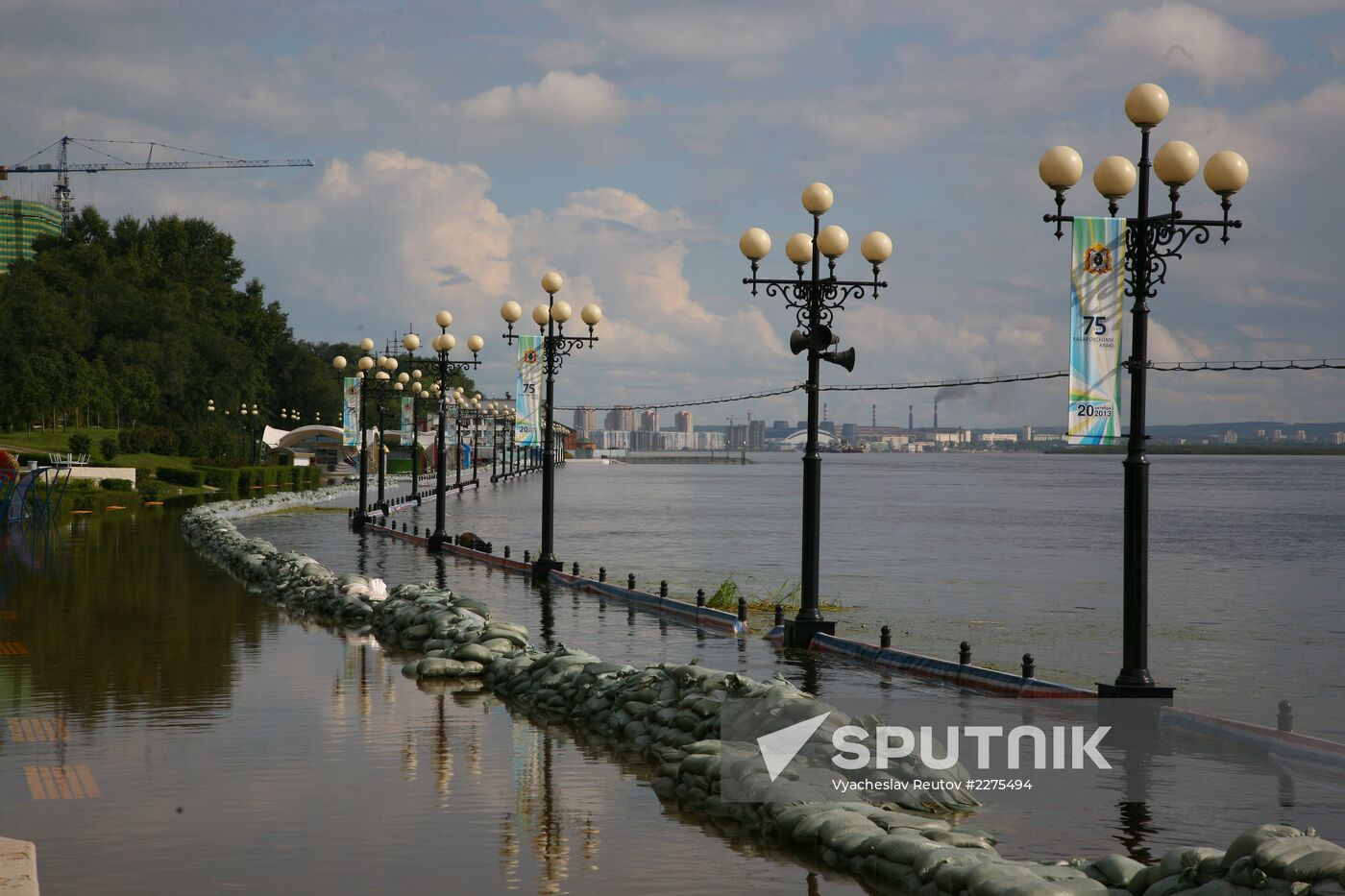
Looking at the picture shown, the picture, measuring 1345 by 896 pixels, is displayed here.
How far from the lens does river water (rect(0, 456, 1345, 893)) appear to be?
8.73m

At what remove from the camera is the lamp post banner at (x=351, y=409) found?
52.6 m

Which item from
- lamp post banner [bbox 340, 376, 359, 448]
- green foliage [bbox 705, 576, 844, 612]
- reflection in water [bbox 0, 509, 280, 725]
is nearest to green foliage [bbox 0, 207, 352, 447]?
lamp post banner [bbox 340, 376, 359, 448]

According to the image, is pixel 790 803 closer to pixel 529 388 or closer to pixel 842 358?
pixel 842 358

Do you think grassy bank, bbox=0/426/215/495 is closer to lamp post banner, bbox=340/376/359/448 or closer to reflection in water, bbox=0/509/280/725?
lamp post banner, bbox=340/376/359/448

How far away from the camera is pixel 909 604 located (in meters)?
31.8

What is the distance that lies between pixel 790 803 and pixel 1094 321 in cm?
700

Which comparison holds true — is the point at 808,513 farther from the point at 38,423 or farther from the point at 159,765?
the point at 38,423

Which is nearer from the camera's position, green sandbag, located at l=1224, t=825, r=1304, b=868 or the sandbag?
green sandbag, located at l=1224, t=825, r=1304, b=868

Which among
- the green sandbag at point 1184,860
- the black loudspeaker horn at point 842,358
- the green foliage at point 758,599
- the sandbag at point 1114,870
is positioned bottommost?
the green foliage at point 758,599

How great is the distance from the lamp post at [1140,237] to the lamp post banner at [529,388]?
20.2 m

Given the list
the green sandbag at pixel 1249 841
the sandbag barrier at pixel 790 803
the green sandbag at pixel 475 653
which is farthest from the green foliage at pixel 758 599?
the green sandbag at pixel 1249 841

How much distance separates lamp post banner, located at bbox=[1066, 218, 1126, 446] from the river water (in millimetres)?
3131

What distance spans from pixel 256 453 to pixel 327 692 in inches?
4700

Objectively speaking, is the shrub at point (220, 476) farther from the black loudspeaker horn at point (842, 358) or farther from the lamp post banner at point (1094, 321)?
the lamp post banner at point (1094, 321)
